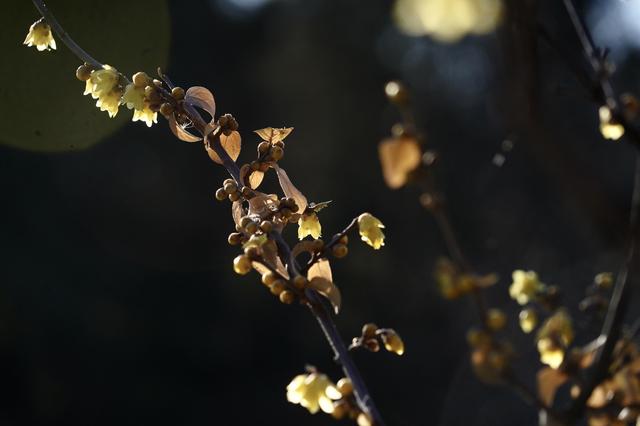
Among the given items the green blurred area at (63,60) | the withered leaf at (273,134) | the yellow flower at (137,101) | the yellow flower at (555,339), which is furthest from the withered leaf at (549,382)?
the green blurred area at (63,60)

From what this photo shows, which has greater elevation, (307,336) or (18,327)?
(18,327)

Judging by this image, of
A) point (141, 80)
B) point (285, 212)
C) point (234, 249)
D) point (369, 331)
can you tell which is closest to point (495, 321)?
point (369, 331)

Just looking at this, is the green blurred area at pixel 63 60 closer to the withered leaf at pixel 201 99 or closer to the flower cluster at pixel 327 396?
the withered leaf at pixel 201 99

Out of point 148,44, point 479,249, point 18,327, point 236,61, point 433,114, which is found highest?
point 148,44

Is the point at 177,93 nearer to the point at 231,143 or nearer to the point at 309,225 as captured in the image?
the point at 231,143

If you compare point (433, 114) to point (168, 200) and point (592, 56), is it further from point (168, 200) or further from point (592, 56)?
point (592, 56)

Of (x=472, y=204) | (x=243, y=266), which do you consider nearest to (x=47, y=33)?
(x=243, y=266)
